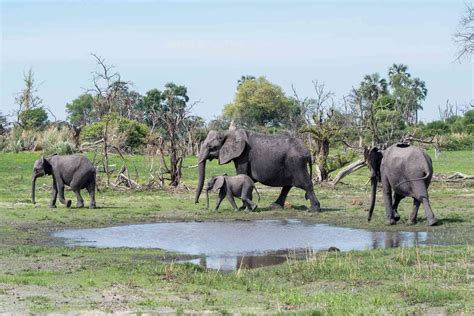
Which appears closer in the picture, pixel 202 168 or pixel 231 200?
pixel 231 200

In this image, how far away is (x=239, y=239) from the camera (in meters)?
19.5

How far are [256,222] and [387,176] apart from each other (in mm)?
3164

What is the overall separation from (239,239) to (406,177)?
4259mm

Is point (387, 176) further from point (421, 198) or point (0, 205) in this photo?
point (0, 205)

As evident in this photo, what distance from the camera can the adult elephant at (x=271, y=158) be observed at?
25.6 meters

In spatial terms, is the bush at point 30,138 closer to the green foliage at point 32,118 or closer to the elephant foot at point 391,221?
the green foliage at point 32,118

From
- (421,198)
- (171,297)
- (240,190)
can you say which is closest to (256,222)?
(240,190)

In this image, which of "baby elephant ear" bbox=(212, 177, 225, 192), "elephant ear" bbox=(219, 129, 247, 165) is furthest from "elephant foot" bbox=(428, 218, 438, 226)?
"elephant ear" bbox=(219, 129, 247, 165)

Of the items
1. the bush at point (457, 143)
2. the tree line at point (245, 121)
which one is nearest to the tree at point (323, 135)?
the tree line at point (245, 121)

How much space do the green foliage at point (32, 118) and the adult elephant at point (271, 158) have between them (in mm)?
37091

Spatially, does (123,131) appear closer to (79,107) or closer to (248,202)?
(248,202)

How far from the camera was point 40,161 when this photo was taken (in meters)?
25.8

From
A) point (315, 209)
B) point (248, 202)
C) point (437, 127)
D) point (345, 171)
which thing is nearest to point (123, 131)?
point (345, 171)

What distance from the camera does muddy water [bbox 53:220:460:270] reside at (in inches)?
674
